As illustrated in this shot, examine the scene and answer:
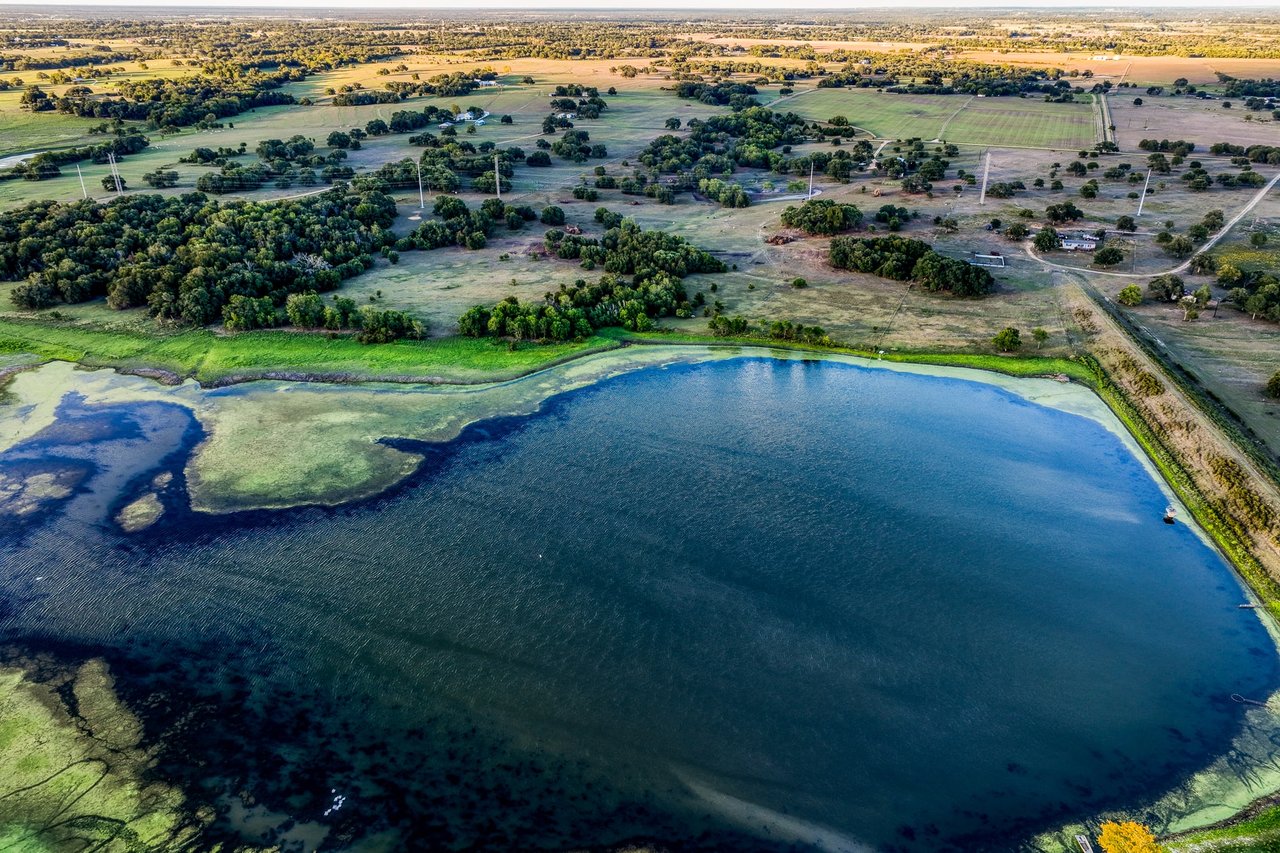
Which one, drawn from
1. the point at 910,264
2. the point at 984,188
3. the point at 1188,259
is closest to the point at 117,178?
the point at 910,264

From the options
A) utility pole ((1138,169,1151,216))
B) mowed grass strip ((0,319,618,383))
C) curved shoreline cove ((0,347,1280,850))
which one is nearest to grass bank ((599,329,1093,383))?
mowed grass strip ((0,319,618,383))

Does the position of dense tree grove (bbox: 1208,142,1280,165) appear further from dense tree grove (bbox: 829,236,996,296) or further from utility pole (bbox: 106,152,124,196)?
utility pole (bbox: 106,152,124,196)

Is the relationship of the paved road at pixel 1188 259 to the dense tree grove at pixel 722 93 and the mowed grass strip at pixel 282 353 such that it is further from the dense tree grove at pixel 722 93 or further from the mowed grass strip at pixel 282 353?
the dense tree grove at pixel 722 93

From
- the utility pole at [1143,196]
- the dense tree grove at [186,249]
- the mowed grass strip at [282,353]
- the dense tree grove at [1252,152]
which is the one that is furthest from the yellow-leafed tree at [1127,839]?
the dense tree grove at [1252,152]

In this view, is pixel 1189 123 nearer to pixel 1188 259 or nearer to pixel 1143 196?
pixel 1143 196

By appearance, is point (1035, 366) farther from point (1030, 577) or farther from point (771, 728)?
point (771, 728)

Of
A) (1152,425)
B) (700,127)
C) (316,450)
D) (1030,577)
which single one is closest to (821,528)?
(1030,577)
